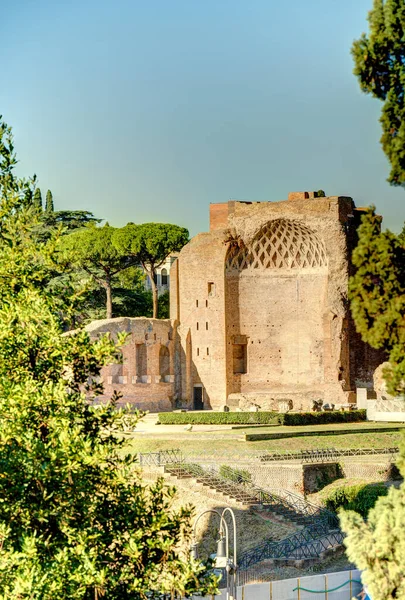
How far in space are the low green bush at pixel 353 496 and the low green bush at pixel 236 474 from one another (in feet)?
8.31

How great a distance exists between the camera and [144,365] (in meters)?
47.5

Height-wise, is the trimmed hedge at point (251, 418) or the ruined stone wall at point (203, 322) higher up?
the ruined stone wall at point (203, 322)

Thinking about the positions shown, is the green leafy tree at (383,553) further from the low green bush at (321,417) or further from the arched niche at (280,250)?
the arched niche at (280,250)

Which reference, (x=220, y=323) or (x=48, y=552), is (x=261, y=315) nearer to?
(x=220, y=323)

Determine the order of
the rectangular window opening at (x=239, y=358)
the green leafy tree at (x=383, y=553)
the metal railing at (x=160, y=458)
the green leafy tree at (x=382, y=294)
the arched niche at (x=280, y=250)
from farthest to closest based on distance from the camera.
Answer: the rectangular window opening at (x=239, y=358), the arched niche at (x=280, y=250), the metal railing at (x=160, y=458), the green leafy tree at (x=382, y=294), the green leafy tree at (x=383, y=553)

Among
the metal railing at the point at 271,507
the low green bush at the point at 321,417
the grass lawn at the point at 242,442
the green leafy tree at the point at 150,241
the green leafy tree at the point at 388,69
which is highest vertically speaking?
the green leafy tree at the point at 150,241

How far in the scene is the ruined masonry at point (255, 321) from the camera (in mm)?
46344

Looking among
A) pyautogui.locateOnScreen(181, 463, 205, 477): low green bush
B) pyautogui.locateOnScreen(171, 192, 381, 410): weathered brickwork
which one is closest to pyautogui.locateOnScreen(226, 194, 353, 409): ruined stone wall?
pyautogui.locateOnScreen(171, 192, 381, 410): weathered brickwork

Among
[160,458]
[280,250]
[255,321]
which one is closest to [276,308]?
[255,321]

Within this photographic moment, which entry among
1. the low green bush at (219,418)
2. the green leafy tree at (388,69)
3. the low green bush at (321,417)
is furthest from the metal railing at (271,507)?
the green leafy tree at (388,69)

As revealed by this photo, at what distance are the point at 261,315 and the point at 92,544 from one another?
1310 inches

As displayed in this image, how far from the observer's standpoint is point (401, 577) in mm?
13820

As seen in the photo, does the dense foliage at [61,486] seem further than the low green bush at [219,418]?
No

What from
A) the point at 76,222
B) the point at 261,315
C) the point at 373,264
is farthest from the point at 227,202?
the point at 373,264
